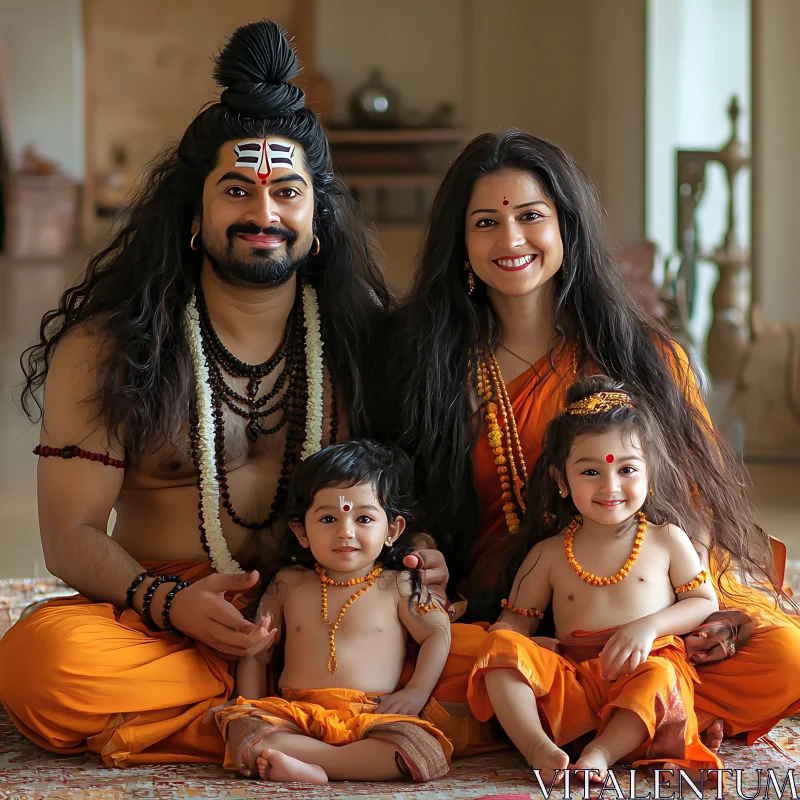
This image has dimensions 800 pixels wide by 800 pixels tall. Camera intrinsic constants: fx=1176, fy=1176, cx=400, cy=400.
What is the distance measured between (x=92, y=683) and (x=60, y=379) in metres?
0.67

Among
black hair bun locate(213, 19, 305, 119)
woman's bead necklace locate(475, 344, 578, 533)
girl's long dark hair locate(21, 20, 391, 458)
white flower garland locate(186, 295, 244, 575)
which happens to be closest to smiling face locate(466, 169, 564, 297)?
woman's bead necklace locate(475, 344, 578, 533)

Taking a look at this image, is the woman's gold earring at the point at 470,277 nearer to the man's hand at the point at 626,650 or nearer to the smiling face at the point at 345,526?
the smiling face at the point at 345,526

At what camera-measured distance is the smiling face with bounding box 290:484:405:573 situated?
2.15 metres

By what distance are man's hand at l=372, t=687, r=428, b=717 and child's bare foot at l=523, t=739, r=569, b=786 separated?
0.23 metres

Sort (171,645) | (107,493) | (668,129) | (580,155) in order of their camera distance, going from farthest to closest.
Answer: (580,155), (668,129), (107,493), (171,645)

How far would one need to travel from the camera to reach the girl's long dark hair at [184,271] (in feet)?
7.86

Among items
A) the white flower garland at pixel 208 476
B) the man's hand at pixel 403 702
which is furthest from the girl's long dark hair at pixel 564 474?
the white flower garland at pixel 208 476

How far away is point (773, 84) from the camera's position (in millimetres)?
6250

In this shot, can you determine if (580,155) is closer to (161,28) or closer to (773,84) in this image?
(773,84)

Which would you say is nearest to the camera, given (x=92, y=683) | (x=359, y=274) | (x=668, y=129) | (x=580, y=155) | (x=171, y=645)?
(x=92, y=683)

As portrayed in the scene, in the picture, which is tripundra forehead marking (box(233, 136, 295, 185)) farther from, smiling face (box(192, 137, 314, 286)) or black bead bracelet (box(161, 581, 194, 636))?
black bead bracelet (box(161, 581, 194, 636))

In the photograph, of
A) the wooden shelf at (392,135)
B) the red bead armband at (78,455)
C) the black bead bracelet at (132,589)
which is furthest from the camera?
the wooden shelf at (392,135)

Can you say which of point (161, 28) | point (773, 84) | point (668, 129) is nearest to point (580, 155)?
point (668, 129)

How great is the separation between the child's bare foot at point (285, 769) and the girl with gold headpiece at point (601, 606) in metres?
0.30
